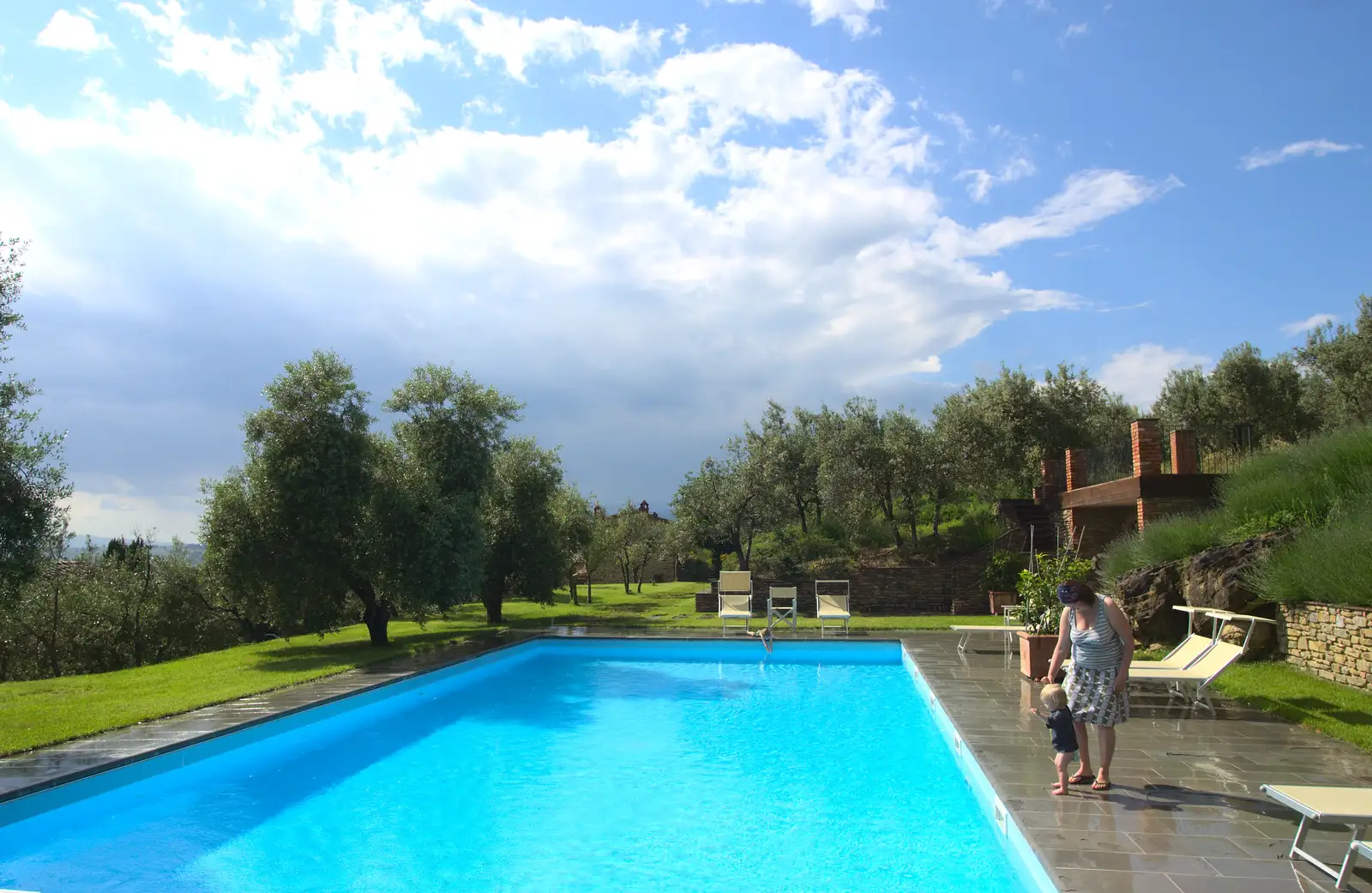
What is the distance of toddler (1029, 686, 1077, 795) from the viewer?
4.64 m

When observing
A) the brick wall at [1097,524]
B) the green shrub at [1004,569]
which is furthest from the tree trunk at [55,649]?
Result: the brick wall at [1097,524]

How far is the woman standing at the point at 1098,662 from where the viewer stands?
4.55 metres

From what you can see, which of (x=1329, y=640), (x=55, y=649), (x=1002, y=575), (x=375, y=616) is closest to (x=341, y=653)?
(x=375, y=616)

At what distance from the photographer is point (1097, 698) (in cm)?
462

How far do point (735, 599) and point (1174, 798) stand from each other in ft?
36.3

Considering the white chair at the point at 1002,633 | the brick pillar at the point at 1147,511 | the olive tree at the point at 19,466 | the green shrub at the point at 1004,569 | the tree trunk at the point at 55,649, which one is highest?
the olive tree at the point at 19,466

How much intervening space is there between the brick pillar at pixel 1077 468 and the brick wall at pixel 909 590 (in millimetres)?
3309

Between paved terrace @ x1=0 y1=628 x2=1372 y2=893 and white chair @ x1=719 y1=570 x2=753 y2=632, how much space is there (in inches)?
256

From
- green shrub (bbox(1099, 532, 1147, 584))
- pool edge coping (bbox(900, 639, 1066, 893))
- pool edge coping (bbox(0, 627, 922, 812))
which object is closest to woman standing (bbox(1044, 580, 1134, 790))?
pool edge coping (bbox(900, 639, 1066, 893))

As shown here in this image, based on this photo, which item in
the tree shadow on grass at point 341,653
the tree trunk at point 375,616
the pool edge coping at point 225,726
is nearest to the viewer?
the pool edge coping at point 225,726

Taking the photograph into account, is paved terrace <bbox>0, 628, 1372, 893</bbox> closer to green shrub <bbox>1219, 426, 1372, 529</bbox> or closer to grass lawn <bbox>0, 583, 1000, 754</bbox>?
grass lawn <bbox>0, 583, 1000, 754</bbox>

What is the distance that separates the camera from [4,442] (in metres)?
7.18

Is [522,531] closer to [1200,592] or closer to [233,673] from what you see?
[233,673]

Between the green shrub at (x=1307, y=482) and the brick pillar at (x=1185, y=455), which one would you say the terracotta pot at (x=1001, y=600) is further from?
the green shrub at (x=1307, y=482)
